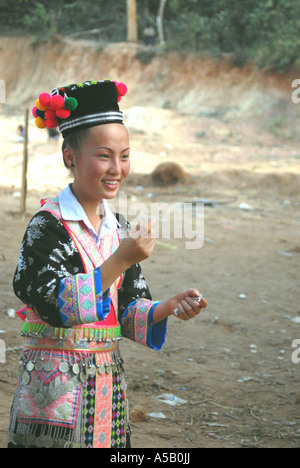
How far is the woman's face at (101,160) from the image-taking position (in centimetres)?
197

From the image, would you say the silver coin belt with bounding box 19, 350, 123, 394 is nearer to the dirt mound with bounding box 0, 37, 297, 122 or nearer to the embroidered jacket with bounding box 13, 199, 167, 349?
the embroidered jacket with bounding box 13, 199, 167, 349

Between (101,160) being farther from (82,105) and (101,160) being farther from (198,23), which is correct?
(198,23)

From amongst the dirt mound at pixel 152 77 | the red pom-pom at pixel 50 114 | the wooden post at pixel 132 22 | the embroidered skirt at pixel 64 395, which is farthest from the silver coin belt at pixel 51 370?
the wooden post at pixel 132 22

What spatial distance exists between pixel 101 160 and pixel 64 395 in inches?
29.9

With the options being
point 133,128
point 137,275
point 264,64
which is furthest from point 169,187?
point 137,275

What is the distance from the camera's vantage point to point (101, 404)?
6.46ft

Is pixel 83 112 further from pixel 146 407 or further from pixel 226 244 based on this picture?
pixel 226 244

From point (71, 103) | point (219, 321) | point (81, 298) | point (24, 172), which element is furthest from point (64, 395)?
point (24, 172)

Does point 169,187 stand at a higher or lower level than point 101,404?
higher

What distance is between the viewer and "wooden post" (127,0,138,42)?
2123 centimetres

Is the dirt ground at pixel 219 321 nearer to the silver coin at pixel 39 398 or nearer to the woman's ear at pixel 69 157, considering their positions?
the silver coin at pixel 39 398

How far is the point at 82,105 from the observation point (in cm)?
199

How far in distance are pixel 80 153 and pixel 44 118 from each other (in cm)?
21

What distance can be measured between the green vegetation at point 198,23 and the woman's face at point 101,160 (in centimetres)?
1668
